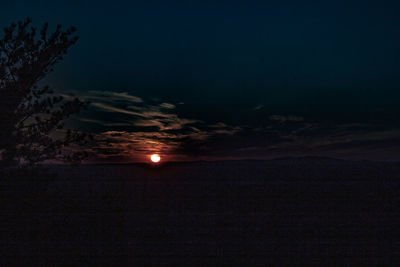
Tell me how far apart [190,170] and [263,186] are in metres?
A: 2.08

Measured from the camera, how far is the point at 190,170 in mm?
7809

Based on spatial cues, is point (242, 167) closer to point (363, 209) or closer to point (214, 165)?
point (214, 165)

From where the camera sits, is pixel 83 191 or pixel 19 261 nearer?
pixel 19 261

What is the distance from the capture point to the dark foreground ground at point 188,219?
13.6 ft

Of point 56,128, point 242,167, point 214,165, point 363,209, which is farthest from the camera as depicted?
point 214,165

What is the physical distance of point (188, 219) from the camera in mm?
6117

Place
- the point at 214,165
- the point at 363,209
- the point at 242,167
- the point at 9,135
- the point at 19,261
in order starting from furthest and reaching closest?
the point at 214,165
the point at 242,167
the point at 363,209
the point at 9,135
the point at 19,261

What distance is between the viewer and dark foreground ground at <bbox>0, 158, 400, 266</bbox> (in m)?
4.16

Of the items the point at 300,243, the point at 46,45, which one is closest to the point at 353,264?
the point at 300,243

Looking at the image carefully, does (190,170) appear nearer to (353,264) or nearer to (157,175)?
(157,175)

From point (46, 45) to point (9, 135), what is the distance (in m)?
1.89

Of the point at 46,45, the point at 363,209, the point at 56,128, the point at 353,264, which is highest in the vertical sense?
the point at 46,45

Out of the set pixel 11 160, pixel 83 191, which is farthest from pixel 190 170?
pixel 11 160

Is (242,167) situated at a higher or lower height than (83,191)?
higher
